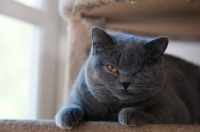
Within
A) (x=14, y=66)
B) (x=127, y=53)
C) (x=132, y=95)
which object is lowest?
(x=14, y=66)

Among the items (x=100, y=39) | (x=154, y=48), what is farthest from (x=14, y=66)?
(x=154, y=48)

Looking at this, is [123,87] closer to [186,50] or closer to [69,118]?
[69,118]

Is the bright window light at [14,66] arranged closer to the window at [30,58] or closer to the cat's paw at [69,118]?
the window at [30,58]

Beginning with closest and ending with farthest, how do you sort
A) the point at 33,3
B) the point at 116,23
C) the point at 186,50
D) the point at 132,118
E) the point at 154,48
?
the point at 132,118, the point at 154,48, the point at 116,23, the point at 33,3, the point at 186,50

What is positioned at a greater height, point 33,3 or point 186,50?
point 33,3

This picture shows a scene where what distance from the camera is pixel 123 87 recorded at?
98 cm

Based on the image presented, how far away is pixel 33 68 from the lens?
5.70 ft

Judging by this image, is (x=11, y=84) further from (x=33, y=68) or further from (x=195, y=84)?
(x=195, y=84)

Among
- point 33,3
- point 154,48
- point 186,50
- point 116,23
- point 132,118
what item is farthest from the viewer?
point 186,50

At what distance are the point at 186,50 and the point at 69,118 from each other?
45.8 inches

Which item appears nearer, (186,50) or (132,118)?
(132,118)

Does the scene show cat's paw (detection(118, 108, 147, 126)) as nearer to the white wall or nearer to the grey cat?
the grey cat

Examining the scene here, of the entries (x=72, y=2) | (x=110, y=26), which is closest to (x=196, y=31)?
(x=110, y=26)

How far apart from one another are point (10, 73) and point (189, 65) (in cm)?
84
